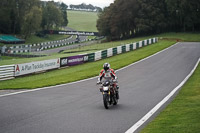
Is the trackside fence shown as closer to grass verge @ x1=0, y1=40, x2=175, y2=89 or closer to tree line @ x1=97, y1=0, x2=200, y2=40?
grass verge @ x1=0, y1=40, x2=175, y2=89

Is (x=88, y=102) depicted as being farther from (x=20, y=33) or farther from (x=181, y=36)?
(x=20, y=33)

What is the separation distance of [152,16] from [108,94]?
3059 inches

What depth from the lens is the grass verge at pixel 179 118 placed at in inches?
361

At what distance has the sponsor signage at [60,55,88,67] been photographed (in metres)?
34.0

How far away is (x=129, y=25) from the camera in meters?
93.6

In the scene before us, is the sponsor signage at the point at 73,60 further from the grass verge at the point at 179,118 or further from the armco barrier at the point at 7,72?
the grass verge at the point at 179,118

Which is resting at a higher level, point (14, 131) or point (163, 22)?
point (163, 22)

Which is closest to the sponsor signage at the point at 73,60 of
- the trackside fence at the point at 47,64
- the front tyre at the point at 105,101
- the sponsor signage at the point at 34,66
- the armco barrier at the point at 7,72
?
the trackside fence at the point at 47,64

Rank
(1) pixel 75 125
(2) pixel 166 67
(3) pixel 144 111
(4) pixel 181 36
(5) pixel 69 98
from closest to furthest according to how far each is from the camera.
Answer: (1) pixel 75 125 < (3) pixel 144 111 < (5) pixel 69 98 < (2) pixel 166 67 < (4) pixel 181 36

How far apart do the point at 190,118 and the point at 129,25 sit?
8440cm

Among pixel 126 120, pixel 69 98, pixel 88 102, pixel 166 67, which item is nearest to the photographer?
pixel 126 120

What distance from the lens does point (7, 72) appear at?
26.0 m

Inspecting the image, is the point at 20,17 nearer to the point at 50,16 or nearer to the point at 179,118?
the point at 50,16

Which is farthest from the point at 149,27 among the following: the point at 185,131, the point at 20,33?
the point at 185,131
